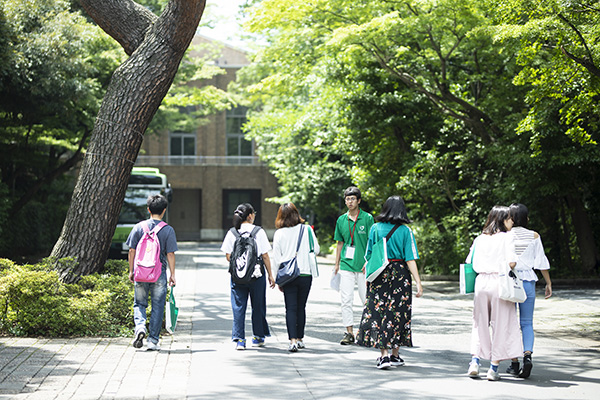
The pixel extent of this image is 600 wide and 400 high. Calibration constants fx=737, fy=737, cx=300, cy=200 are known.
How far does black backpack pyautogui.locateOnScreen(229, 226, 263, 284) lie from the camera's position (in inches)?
340

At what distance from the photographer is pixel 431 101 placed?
68.5 feet

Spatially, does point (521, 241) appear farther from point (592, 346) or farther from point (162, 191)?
point (162, 191)

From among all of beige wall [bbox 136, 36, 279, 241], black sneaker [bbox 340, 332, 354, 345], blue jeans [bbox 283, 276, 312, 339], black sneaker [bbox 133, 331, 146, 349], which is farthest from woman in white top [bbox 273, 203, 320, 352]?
beige wall [bbox 136, 36, 279, 241]

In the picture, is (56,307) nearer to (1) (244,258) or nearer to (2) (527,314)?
(1) (244,258)

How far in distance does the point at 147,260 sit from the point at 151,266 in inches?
3.3

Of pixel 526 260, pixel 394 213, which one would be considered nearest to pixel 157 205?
pixel 394 213

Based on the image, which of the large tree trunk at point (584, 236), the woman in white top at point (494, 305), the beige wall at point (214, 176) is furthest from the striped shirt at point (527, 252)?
the beige wall at point (214, 176)

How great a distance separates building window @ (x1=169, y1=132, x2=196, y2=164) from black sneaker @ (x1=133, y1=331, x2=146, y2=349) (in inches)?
1800

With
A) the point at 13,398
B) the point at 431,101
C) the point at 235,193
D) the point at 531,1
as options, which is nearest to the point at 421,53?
the point at 431,101

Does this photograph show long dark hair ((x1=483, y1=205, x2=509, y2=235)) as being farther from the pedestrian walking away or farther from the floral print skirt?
the floral print skirt

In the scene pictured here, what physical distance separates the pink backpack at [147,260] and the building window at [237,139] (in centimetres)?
4579

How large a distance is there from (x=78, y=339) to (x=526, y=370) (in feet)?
17.6

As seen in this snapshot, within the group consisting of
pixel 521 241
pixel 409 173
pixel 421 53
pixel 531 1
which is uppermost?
pixel 421 53

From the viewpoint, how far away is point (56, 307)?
9.42 m
